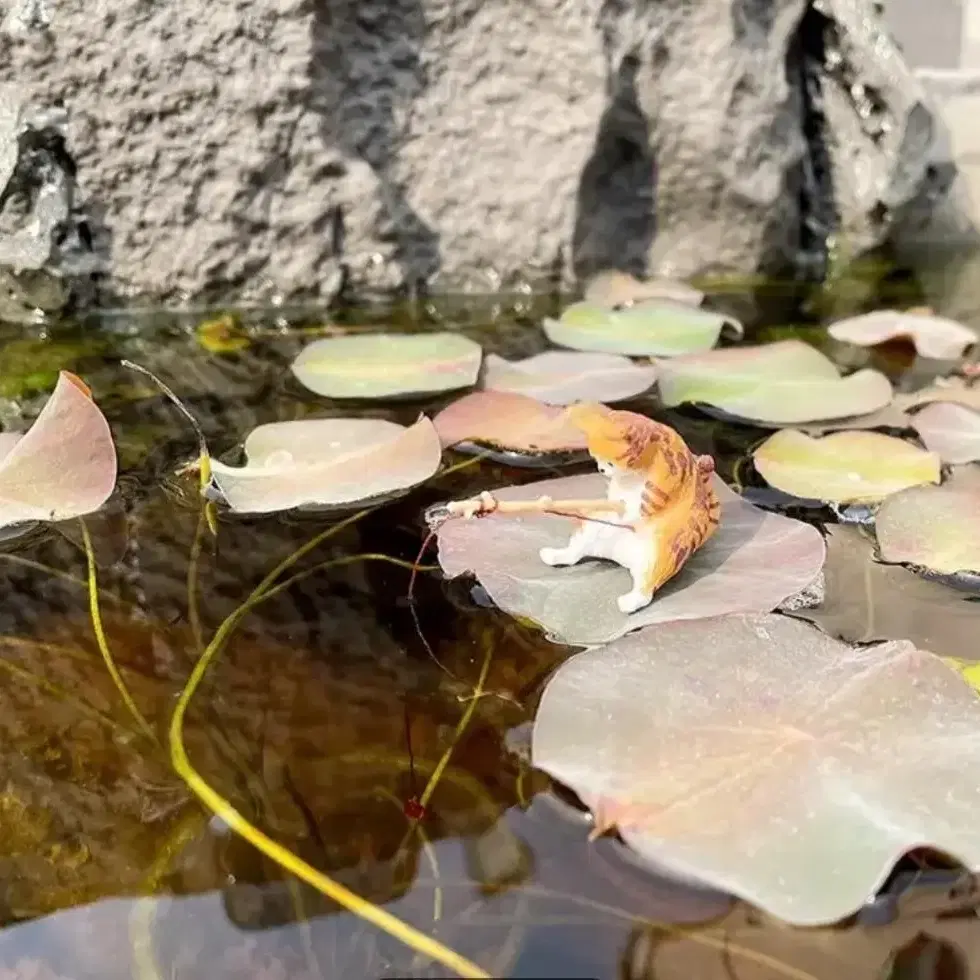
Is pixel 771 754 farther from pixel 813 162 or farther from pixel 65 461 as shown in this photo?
pixel 813 162

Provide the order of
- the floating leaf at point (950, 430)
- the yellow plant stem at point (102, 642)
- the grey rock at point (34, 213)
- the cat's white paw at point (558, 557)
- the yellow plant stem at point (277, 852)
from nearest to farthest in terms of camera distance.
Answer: the yellow plant stem at point (277, 852)
the yellow plant stem at point (102, 642)
the cat's white paw at point (558, 557)
the floating leaf at point (950, 430)
the grey rock at point (34, 213)

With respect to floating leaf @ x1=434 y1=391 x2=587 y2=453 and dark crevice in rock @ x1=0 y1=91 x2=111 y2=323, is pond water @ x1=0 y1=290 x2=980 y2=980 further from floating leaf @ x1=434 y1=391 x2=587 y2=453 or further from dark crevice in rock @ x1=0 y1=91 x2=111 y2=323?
dark crevice in rock @ x1=0 y1=91 x2=111 y2=323

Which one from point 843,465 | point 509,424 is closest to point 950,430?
point 843,465

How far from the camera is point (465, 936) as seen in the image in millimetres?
521

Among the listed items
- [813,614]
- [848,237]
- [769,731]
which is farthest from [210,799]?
[848,237]

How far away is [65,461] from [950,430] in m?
0.87

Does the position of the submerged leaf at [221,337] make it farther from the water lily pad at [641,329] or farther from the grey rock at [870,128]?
the grey rock at [870,128]

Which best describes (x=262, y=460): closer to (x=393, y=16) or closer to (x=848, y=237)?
(x=393, y=16)

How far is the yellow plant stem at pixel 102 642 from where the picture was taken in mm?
676

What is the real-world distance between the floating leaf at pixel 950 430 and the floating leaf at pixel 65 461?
800 mm

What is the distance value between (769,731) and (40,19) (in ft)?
4.47

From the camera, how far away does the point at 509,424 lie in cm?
107

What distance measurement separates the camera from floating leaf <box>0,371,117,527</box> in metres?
0.88

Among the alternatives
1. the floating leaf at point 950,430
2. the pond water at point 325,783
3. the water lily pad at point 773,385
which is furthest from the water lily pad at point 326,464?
the floating leaf at point 950,430
